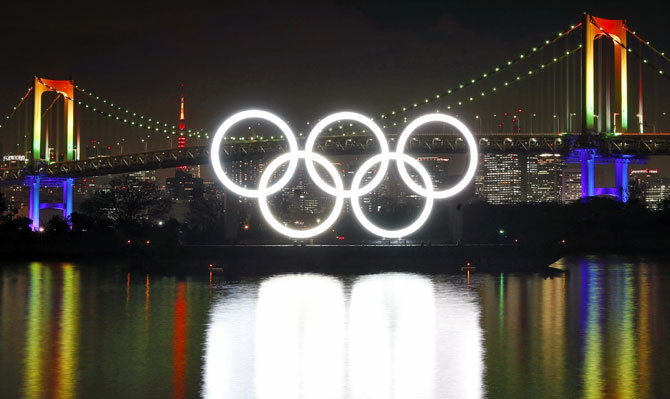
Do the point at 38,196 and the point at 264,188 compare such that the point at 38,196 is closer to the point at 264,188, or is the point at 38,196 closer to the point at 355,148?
the point at 355,148

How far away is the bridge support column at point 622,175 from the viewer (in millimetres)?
65438

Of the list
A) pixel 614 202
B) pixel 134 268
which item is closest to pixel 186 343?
pixel 134 268

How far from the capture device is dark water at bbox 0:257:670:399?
53.8 ft

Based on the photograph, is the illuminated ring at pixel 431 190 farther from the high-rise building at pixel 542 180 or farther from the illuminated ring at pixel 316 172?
the high-rise building at pixel 542 180

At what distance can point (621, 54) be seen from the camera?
219 feet

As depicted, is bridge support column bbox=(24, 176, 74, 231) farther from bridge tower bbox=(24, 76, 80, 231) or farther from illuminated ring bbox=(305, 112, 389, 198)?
illuminated ring bbox=(305, 112, 389, 198)

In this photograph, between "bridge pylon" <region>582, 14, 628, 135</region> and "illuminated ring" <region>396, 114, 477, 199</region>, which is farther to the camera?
"bridge pylon" <region>582, 14, 628, 135</region>

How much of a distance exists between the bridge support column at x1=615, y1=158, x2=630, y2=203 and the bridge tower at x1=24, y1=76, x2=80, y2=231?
123ft

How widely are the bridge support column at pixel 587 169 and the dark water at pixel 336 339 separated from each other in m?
27.5

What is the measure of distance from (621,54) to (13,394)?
5761 centimetres

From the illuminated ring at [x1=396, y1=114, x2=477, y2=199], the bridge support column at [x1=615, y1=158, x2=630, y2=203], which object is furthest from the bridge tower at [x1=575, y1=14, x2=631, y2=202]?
the illuminated ring at [x1=396, y1=114, x2=477, y2=199]

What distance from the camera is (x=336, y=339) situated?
852 inches

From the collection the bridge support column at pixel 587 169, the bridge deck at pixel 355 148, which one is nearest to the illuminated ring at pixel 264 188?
the bridge deck at pixel 355 148

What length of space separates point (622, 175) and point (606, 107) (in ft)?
15.2
